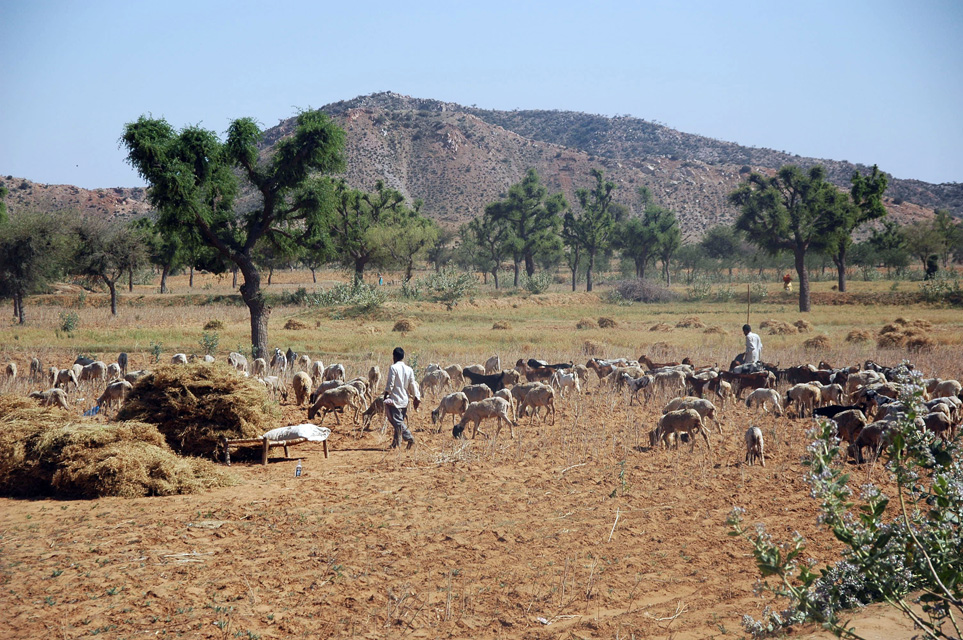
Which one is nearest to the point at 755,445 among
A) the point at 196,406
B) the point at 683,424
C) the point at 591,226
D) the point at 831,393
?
the point at 683,424

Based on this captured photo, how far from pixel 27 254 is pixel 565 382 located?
34565mm

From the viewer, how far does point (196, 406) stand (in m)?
12.2

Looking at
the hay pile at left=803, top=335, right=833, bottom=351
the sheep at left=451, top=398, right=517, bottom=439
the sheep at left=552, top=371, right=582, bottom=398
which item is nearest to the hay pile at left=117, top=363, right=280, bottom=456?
the sheep at left=451, top=398, right=517, bottom=439

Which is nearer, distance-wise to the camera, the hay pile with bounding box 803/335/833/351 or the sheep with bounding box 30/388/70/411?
the sheep with bounding box 30/388/70/411

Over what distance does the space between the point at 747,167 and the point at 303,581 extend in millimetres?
122693

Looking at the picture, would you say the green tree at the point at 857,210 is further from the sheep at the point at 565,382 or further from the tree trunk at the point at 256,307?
the tree trunk at the point at 256,307

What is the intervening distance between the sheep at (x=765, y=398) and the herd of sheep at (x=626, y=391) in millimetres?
23

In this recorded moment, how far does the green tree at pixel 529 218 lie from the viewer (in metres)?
69.7

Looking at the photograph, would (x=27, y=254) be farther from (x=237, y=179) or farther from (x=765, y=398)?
(x=765, y=398)

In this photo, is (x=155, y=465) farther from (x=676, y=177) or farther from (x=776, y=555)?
(x=676, y=177)

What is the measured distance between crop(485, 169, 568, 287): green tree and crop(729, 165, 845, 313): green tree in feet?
84.7

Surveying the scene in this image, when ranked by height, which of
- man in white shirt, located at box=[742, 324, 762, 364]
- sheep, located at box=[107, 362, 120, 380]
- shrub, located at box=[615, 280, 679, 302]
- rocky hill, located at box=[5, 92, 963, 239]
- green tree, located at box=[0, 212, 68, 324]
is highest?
rocky hill, located at box=[5, 92, 963, 239]

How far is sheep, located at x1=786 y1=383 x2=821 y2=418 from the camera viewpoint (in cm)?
1580

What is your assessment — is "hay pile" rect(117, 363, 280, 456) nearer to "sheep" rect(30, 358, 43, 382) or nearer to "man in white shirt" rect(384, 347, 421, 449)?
"man in white shirt" rect(384, 347, 421, 449)
